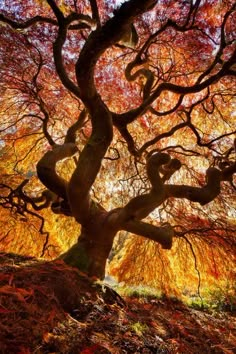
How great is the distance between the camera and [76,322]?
91.0 inches

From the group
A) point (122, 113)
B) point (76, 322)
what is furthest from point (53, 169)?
point (76, 322)

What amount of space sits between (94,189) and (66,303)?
164 inches

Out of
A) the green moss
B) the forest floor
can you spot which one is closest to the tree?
the forest floor

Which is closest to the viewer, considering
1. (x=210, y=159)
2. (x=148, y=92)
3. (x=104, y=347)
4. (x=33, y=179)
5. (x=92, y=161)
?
(x=104, y=347)

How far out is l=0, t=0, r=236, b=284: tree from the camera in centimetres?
347

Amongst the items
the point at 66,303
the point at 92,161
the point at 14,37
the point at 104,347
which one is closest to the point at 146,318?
the point at 66,303

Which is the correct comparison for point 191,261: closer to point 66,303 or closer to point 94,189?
point 94,189

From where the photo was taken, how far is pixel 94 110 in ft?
11.6

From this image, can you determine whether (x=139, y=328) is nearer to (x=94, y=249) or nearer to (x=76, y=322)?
(x=76, y=322)

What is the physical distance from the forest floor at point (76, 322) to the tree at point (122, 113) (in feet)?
2.60

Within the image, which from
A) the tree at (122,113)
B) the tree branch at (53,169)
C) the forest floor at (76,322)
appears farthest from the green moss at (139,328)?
the tree branch at (53,169)

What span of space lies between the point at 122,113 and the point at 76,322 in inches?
110

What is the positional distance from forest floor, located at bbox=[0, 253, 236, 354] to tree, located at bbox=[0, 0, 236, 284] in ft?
2.60

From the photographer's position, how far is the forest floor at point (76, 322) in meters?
1.89
